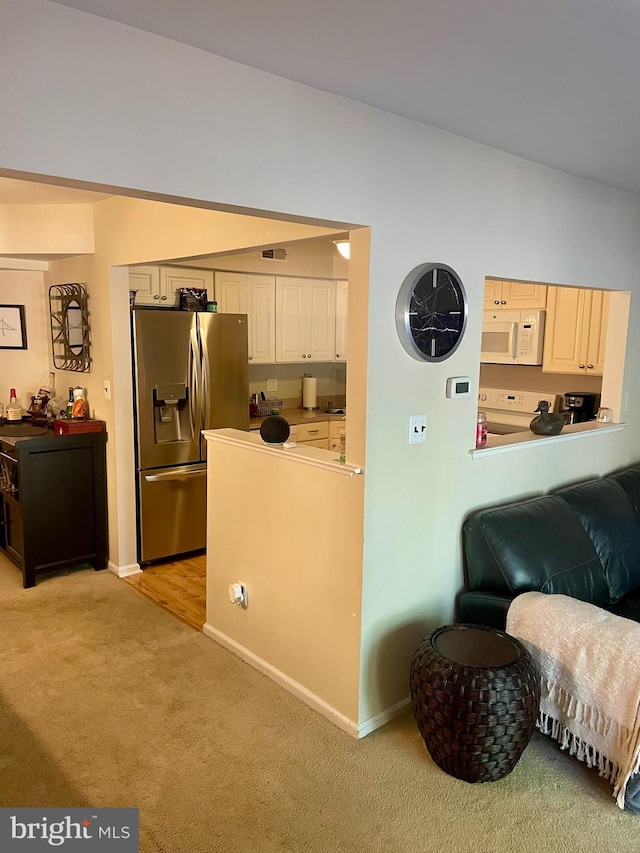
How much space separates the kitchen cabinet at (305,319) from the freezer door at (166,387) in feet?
3.60

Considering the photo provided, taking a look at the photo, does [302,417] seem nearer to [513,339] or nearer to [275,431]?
[513,339]

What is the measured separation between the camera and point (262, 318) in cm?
497

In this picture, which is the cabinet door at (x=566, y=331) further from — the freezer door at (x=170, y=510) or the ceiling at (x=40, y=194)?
the ceiling at (x=40, y=194)

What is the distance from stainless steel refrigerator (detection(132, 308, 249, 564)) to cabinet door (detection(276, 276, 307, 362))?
2.28 feet

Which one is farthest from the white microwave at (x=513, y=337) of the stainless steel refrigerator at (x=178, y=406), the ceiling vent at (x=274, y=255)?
the stainless steel refrigerator at (x=178, y=406)

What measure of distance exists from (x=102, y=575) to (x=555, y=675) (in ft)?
9.81

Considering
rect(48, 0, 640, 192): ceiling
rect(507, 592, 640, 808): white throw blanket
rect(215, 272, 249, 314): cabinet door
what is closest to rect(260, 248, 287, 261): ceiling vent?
rect(215, 272, 249, 314): cabinet door

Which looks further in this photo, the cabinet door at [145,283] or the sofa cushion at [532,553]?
the cabinet door at [145,283]

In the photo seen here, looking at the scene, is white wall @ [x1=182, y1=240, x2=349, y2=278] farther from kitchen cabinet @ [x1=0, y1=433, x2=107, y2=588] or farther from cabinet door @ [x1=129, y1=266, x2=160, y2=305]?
kitchen cabinet @ [x1=0, y1=433, x2=107, y2=588]

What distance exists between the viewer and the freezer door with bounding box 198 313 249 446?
429cm

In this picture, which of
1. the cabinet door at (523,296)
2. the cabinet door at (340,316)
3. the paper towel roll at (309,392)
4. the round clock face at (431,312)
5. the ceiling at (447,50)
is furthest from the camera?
the paper towel roll at (309,392)

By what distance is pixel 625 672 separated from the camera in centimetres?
208

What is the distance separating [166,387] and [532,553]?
2.56 m

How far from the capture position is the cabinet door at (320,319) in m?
5.36
